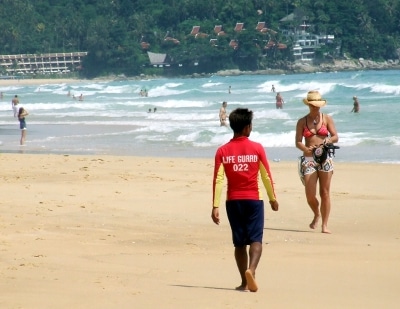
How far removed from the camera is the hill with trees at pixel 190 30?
153 meters

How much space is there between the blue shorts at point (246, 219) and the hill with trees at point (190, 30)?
14218 cm

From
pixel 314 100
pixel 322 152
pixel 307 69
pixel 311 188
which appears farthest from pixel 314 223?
pixel 307 69

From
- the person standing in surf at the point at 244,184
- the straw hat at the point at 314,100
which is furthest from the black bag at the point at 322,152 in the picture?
the person standing in surf at the point at 244,184

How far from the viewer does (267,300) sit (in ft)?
20.8

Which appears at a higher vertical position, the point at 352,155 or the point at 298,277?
the point at 298,277

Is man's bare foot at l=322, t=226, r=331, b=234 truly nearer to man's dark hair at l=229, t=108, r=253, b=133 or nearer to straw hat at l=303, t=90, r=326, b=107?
straw hat at l=303, t=90, r=326, b=107

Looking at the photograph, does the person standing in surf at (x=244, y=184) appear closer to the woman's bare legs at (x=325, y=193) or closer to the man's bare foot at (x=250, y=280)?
the man's bare foot at (x=250, y=280)

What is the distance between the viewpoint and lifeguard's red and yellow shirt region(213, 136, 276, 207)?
6582 millimetres

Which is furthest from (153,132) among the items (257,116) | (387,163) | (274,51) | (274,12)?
(274,12)

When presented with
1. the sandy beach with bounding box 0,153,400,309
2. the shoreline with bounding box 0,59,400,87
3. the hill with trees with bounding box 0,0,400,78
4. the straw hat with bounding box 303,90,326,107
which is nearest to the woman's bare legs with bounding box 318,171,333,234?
the sandy beach with bounding box 0,153,400,309

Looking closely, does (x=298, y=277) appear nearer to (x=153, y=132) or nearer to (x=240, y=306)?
(x=240, y=306)

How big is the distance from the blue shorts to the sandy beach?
0.33m

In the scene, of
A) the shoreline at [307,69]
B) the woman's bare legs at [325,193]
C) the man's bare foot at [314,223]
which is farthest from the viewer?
the shoreline at [307,69]

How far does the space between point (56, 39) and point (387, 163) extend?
15613cm
